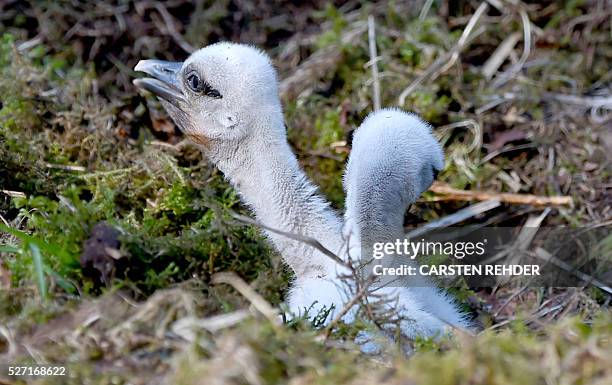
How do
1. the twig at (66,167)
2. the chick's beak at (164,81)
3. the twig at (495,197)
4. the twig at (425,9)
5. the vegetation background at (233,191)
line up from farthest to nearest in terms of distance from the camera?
1. the twig at (425,9)
2. the twig at (495,197)
3. the twig at (66,167)
4. the chick's beak at (164,81)
5. the vegetation background at (233,191)

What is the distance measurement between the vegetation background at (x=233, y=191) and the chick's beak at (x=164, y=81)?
372mm

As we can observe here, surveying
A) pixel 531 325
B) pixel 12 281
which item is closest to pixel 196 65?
pixel 12 281

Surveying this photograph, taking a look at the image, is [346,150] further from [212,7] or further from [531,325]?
[212,7]

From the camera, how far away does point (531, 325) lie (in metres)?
2.80

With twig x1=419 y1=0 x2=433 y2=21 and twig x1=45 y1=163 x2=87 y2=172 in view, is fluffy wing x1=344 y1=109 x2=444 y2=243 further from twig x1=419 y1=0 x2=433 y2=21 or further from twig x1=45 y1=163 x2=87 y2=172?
twig x1=419 y1=0 x2=433 y2=21

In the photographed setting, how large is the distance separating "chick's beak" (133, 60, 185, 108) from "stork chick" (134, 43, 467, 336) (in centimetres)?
12

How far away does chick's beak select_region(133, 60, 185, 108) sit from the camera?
301cm

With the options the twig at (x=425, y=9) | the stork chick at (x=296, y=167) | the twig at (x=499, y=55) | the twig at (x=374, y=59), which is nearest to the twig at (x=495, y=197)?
the twig at (x=374, y=59)

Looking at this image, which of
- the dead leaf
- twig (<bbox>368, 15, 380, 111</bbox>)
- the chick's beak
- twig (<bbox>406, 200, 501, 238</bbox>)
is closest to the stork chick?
the chick's beak

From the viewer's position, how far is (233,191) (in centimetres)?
335

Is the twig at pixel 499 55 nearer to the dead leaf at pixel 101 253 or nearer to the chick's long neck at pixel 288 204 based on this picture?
the chick's long neck at pixel 288 204

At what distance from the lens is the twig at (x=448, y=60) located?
4.26m

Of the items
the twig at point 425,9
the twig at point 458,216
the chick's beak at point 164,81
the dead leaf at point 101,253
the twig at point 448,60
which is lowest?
the twig at point 458,216

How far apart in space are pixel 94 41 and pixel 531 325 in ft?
10.1
